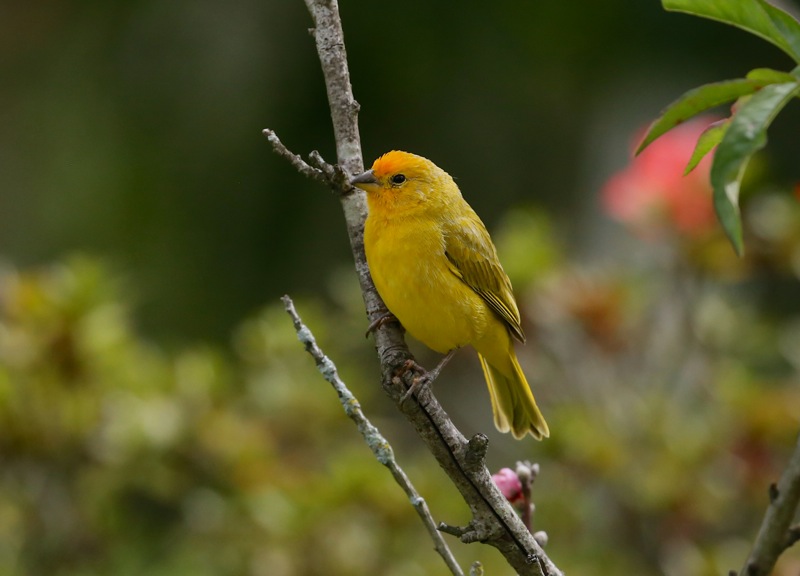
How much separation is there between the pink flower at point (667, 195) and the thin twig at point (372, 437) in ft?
8.29

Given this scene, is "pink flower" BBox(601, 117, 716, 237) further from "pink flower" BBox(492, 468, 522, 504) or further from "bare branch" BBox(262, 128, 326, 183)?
"pink flower" BBox(492, 468, 522, 504)

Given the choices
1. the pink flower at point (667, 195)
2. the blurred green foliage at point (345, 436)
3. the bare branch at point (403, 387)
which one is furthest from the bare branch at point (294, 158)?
the pink flower at point (667, 195)

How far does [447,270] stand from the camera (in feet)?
9.38

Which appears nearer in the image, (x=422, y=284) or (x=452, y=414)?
(x=422, y=284)

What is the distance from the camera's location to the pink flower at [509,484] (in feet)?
5.94

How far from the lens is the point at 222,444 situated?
380 centimetres

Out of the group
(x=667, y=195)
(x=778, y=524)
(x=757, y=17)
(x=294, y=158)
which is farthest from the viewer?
(x=667, y=195)

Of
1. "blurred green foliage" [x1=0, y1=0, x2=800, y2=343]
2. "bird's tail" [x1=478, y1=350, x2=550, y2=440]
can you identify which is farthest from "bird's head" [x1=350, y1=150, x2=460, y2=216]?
"blurred green foliage" [x1=0, y1=0, x2=800, y2=343]

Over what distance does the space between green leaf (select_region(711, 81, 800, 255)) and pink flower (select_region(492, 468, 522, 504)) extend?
76 centimetres

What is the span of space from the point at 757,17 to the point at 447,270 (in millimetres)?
1602

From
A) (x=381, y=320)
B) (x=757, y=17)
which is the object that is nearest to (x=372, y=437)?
(x=381, y=320)

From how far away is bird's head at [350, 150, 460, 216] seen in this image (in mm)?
2871

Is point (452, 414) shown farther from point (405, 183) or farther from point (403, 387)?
point (403, 387)

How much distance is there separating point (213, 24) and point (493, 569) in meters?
5.48
